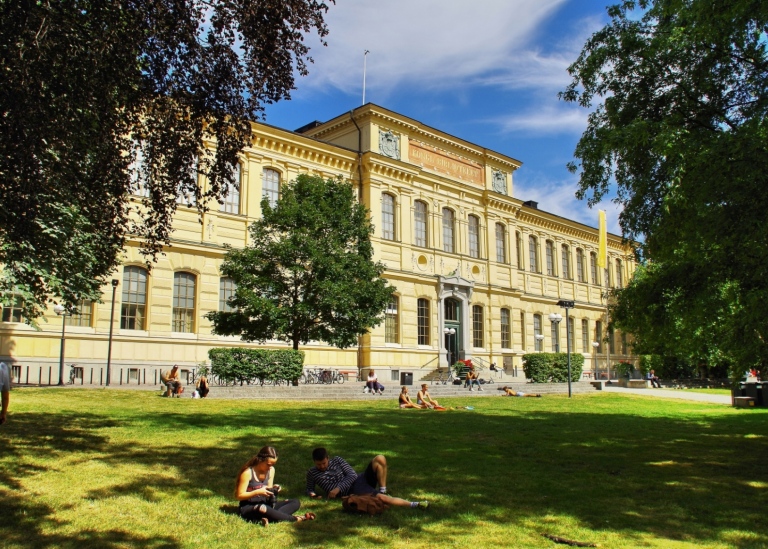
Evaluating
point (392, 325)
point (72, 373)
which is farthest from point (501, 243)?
point (72, 373)

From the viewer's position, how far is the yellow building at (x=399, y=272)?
88.2 ft

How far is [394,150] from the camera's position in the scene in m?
37.6

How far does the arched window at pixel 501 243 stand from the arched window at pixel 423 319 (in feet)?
27.4

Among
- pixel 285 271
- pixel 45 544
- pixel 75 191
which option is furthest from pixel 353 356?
pixel 45 544

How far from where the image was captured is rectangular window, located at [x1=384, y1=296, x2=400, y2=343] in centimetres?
3638

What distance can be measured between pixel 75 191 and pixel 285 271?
1842 centimetres

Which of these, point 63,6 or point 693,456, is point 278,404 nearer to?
point 693,456

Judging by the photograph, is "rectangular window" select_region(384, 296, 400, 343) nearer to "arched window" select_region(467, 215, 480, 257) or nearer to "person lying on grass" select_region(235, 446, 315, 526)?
"arched window" select_region(467, 215, 480, 257)

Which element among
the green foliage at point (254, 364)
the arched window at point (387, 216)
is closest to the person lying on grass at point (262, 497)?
the green foliage at point (254, 364)

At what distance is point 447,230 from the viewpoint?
4091cm

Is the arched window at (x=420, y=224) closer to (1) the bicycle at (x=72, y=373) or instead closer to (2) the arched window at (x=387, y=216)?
(2) the arched window at (x=387, y=216)

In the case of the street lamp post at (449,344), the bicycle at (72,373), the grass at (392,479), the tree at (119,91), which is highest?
the tree at (119,91)

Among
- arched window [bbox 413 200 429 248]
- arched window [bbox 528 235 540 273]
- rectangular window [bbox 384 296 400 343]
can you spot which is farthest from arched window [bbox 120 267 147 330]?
arched window [bbox 528 235 540 273]

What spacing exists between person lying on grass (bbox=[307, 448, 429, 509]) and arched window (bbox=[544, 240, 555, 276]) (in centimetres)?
4490
